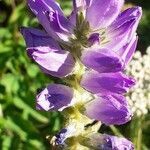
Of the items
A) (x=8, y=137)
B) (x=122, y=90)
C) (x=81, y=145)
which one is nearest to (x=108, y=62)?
(x=122, y=90)

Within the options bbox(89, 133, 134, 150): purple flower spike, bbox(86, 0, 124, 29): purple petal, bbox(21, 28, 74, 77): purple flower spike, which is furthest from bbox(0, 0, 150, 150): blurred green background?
bbox(86, 0, 124, 29): purple petal

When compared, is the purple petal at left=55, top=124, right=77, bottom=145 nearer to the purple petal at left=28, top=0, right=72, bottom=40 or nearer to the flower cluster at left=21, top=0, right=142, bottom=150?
the flower cluster at left=21, top=0, right=142, bottom=150

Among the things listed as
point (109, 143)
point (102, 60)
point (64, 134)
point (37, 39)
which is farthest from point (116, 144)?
point (37, 39)

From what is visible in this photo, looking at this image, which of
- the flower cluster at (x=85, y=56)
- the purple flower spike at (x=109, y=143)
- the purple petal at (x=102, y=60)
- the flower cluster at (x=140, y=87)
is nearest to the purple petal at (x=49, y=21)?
the flower cluster at (x=85, y=56)

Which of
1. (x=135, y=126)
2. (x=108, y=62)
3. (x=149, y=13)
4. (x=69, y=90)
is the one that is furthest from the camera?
(x=149, y=13)

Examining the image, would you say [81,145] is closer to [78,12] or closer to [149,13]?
[78,12]

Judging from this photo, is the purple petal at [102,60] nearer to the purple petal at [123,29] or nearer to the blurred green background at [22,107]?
the purple petal at [123,29]

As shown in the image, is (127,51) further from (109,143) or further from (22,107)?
(22,107)
